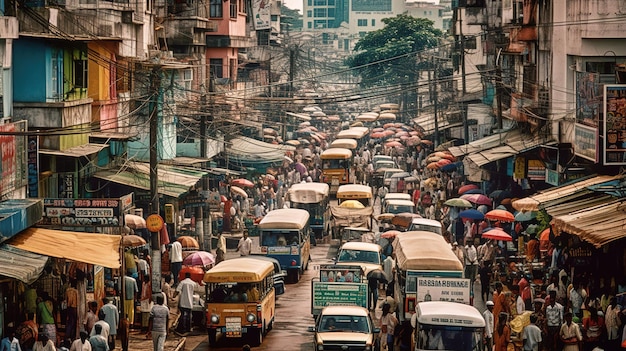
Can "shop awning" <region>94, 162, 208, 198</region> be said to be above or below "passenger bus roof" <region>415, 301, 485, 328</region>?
above

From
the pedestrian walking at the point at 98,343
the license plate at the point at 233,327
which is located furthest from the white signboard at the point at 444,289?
the pedestrian walking at the point at 98,343

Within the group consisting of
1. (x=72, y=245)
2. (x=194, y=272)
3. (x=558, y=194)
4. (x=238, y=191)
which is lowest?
(x=194, y=272)

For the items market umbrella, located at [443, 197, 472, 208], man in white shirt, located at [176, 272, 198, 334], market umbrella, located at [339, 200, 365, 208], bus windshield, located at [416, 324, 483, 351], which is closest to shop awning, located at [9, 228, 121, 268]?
man in white shirt, located at [176, 272, 198, 334]

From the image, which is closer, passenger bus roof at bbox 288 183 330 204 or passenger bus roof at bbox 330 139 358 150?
passenger bus roof at bbox 288 183 330 204

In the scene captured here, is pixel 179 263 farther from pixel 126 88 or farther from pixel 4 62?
pixel 4 62

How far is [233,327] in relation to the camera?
29.2 m

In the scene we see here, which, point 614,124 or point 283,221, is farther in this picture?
point 283,221

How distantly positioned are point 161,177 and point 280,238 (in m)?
5.30

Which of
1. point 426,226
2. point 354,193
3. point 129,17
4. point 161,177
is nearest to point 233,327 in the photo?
point 426,226

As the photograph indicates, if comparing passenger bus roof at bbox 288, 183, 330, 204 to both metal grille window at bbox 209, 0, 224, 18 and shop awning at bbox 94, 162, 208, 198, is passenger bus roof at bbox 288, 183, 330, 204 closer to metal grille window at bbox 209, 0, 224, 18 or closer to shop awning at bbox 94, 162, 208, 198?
shop awning at bbox 94, 162, 208, 198

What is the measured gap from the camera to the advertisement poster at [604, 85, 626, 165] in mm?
30953

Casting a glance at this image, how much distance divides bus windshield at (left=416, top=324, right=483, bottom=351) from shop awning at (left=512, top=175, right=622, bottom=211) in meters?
11.0

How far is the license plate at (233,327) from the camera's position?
95.8 ft

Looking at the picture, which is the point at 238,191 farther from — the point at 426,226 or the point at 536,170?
the point at 536,170
